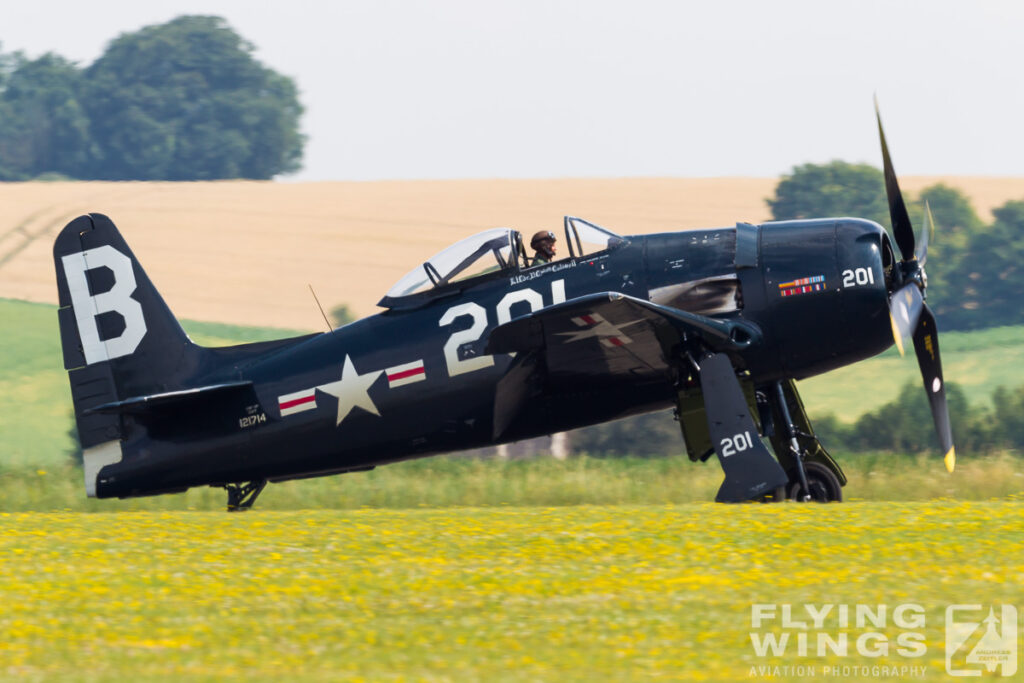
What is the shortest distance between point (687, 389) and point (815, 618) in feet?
17.2

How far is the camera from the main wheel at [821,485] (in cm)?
1349

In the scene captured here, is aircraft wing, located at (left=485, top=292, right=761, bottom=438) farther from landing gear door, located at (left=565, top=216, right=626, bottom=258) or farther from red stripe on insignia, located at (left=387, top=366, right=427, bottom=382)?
landing gear door, located at (left=565, top=216, right=626, bottom=258)

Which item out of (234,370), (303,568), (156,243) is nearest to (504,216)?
(156,243)

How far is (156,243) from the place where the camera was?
52844 mm

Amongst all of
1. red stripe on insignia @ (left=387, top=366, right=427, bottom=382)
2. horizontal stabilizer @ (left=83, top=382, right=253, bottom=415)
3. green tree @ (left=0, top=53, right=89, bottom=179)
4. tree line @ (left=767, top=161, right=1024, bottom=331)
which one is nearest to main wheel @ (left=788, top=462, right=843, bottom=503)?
red stripe on insignia @ (left=387, top=366, right=427, bottom=382)

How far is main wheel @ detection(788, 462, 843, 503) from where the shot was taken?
13492 mm

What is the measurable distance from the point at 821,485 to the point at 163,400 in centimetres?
686

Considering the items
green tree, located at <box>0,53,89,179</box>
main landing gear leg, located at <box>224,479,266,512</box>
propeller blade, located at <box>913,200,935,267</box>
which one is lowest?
main landing gear leg, located at <box>224,479,266,512</box>

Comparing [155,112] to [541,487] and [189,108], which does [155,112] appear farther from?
[541,487]

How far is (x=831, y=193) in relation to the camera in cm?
5591

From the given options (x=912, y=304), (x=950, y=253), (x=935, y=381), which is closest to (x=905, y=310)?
(x=912, y=304)

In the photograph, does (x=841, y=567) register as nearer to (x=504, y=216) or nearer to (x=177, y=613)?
(x=177, y=613)

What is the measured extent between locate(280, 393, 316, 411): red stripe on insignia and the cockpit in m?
1.33

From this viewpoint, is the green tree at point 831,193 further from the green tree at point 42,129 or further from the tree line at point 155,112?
the green tree at point 42,129
